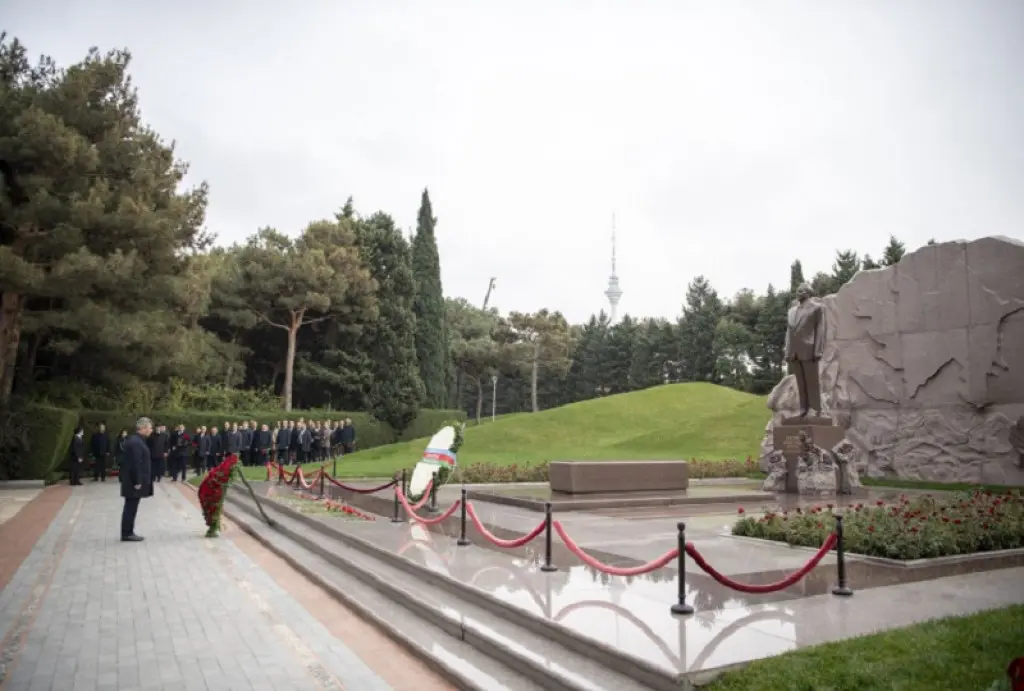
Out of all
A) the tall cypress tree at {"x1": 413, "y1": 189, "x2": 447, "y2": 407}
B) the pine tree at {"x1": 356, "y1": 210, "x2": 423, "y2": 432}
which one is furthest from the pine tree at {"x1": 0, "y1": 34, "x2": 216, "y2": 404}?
the tall cypress tree at {"x1": 413, "y1": 189, "x2": 447, "y2": 407}

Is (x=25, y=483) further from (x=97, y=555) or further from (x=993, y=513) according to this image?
(x=993, y=513)

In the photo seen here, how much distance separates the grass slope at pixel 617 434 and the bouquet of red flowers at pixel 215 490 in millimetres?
11378

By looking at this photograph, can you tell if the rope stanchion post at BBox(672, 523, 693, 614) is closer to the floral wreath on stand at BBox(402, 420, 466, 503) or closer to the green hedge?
the floral wreath on stand at BBox(402, 420, 466, 503)

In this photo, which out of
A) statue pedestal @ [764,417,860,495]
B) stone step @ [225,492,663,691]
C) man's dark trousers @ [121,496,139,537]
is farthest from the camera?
statue pedestal @ [764,417,860,495]

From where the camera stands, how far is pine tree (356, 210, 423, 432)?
139ft

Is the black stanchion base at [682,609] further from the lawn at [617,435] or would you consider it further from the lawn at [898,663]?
the lawn at [617,435]

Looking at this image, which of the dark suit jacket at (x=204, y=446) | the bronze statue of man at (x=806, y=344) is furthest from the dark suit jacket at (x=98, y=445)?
the bronze statue of man at (x=806, y=344)

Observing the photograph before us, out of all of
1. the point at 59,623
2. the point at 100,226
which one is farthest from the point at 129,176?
the point at 59,623

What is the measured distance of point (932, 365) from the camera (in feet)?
68.4

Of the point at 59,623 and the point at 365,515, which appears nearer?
the point at 59,623

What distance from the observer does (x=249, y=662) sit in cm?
585

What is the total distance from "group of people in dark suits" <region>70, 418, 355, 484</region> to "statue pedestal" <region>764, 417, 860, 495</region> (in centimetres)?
1649

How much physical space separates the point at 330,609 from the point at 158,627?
1.70m

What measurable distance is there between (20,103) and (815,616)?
81.6 ft
